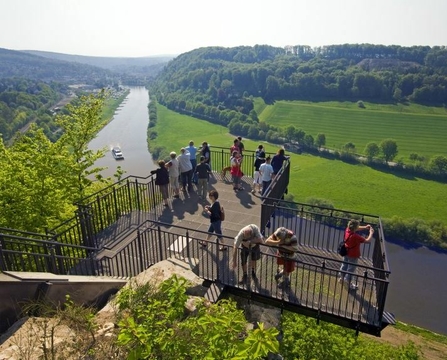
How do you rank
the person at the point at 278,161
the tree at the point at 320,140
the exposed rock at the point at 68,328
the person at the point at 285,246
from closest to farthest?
the exposed rock at the point at 68,328 < the person at the point at 285,246 < the person at the point at 278,161 < the tree at the point at 320,140

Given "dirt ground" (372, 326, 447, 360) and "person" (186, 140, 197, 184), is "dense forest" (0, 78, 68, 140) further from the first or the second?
"dirt ground" (372, 326, 447, 360)

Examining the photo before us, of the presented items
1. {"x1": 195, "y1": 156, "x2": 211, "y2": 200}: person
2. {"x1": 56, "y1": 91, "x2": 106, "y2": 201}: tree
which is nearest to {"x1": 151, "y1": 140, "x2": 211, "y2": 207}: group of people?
{"x1": 195, "y1": 156, "x2": 211, "y2": 200}: person

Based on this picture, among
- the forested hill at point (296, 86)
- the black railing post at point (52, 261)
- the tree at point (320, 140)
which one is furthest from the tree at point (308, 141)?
the black railing post at point (52, 261)

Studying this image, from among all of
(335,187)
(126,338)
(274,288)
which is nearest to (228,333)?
Answer: (126,338)

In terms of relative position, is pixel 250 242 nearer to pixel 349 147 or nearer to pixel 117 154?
pixel 117 154

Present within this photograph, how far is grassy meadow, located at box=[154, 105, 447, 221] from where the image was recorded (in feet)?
214

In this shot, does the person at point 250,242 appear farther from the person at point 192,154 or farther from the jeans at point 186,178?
the person at point 192,154

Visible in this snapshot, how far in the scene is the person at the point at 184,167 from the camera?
12.5 metres

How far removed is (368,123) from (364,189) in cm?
4529

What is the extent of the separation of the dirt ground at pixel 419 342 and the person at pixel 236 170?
22.9 meters

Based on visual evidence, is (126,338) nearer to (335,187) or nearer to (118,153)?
(335,187)

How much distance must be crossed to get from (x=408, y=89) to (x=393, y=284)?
11121 cm

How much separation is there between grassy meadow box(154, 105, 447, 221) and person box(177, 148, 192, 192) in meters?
57.1

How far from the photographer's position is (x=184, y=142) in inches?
3954
